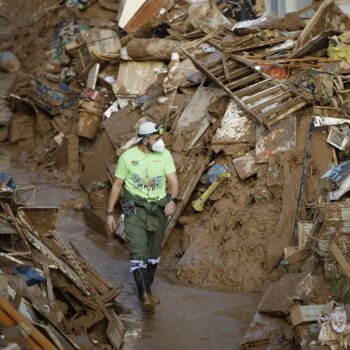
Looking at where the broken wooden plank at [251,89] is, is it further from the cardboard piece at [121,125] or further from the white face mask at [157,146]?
the white face mask at [157,146]

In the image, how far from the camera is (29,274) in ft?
28.8

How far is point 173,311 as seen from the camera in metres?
10.7

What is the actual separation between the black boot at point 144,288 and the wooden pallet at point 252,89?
3120 mm

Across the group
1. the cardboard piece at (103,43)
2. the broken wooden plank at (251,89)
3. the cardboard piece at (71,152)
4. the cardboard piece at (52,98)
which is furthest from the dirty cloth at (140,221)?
the cardboard piece at (52,98)

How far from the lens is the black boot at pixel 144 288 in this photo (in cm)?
1061

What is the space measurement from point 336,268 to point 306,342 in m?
1.35

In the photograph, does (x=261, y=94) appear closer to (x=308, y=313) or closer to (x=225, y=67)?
(x=225, y=67)

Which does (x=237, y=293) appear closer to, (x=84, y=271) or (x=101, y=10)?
(x=84, y=271)

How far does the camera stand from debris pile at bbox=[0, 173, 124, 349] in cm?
801

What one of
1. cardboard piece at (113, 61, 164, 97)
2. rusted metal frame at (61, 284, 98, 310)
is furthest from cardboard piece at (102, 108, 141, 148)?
rusted metal frame at (61, 284, 98, 310)

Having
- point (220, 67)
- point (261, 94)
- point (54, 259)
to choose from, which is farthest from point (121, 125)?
point (54, 259)

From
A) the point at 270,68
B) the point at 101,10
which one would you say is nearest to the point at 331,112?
the point at 270,68

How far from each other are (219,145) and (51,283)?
485cm

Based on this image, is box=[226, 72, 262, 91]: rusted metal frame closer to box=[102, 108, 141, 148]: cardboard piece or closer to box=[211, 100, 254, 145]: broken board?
box=[211, 100, 254, 145]: broken board
